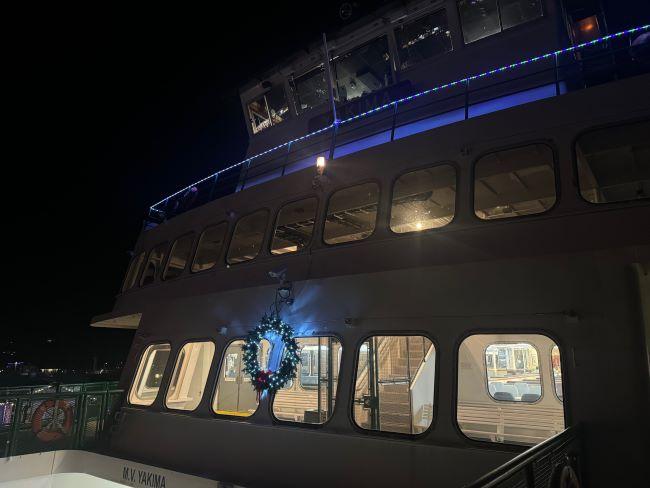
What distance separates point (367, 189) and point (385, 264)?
1.78m

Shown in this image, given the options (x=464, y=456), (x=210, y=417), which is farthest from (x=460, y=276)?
(x=210, y=417)

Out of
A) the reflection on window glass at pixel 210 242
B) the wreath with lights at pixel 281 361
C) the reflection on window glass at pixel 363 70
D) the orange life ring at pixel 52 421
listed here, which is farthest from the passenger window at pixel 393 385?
the reflection on window glass at pixel 363 70

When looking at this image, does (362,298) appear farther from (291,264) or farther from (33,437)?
(33,437)

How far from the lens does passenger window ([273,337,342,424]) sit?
20.3ft

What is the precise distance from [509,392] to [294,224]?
465cm

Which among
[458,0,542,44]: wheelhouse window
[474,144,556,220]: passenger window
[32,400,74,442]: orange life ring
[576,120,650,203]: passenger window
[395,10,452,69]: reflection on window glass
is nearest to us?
[576,120,650,203]: passenger window

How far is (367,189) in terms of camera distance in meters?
7.19

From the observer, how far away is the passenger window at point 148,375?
834 cm

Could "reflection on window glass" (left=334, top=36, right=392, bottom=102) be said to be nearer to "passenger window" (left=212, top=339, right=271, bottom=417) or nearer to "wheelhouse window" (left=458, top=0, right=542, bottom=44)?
"wheelhouse window" (left=458, top=0, right=542, bottom=44)

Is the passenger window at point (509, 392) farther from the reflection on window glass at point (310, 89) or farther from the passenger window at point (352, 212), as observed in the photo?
the reflection on window glass at point (310, 89)

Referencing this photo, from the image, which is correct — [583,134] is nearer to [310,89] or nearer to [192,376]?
[310,89]

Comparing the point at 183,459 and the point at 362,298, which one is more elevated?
the point at 362,298

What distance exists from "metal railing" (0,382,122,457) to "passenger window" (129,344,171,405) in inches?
14.1

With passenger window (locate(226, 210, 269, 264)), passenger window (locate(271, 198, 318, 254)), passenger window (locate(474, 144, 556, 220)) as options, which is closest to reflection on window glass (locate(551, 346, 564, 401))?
passenger window (locate(474, 144, 556, 220))
